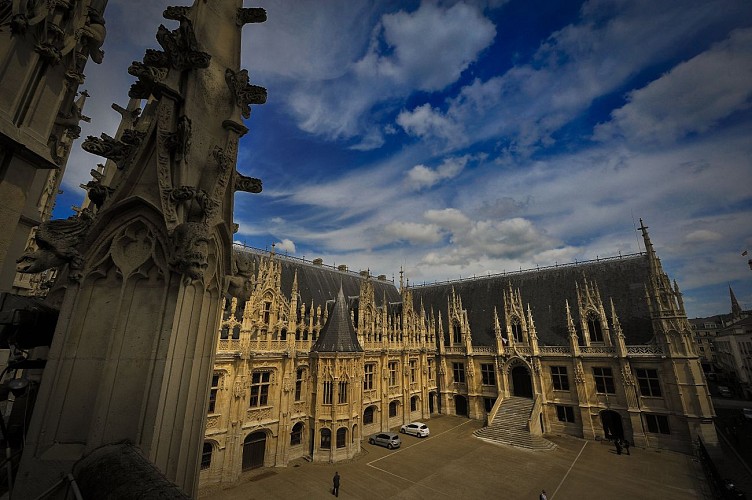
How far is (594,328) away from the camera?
2927 centimetres

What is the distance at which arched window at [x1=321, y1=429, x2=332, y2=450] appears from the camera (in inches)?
853

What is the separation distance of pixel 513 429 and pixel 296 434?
17.6 m

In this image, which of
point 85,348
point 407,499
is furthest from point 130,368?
point 407,499

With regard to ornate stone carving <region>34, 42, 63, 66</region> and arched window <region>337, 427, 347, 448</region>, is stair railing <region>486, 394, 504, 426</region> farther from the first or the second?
ornate stone carving <region>34, 42, 63, 66</region>

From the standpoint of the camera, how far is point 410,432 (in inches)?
1083

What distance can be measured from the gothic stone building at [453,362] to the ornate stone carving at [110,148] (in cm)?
1196

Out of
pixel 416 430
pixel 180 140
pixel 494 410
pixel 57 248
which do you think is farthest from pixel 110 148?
pixel 494 410

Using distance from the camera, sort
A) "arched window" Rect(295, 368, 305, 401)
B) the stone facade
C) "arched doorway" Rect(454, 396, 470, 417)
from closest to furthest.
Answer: the stone facade
"arched window" Rect(295, 368, 305, 401)
"arched doorway" Rect(454, 396, 470, 417)

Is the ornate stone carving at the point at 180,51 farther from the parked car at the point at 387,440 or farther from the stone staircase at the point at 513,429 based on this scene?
the stone staircase at the point at 513,429

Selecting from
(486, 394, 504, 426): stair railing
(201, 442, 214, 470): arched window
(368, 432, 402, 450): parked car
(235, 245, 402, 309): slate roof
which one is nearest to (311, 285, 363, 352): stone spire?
(235, 245, 402, 309): slate roof

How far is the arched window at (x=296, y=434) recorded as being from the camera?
21.8m

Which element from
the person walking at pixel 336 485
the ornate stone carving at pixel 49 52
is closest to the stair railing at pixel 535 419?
the person walking at pixel 336 485

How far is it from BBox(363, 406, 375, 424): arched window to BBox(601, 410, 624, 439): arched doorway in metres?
19.3

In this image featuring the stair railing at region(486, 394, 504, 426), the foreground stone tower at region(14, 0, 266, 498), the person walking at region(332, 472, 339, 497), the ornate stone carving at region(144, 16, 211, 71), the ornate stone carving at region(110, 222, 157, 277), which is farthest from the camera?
the stair railing at region(486, 394, 504, 426)
